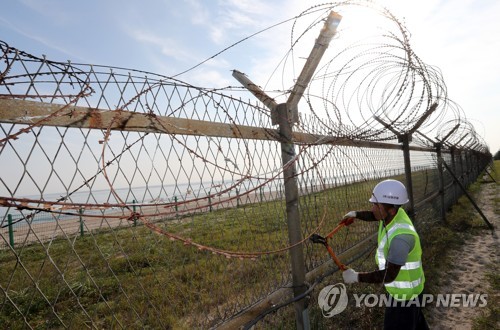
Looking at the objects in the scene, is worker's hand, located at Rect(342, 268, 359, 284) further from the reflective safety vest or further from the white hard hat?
the white hard hat

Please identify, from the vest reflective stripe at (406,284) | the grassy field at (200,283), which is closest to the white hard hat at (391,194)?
the grassy field at (200,283)

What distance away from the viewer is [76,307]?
498 cm

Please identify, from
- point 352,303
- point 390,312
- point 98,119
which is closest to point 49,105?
point 98,119

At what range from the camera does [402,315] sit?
3127 mm

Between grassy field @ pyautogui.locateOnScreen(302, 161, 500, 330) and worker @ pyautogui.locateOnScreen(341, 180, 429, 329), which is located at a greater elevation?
worker @ pyautogui.locateOnScreen(341, 180, 429, 329)

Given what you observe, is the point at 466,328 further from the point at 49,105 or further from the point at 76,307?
the point at 76,307

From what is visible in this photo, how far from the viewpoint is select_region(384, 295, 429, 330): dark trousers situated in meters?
3.11

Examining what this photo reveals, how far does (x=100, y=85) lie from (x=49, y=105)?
328mm

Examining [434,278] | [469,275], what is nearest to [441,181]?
[469,275]

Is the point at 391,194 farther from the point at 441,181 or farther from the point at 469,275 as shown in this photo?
the point at 441,181

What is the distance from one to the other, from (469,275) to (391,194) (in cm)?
369

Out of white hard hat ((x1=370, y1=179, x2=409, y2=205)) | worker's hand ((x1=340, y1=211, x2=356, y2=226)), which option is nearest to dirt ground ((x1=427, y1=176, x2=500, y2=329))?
worker's hand ((x1=340, y1=211, x2=356, y2=226))

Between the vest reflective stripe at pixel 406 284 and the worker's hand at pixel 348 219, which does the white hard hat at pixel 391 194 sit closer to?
the worker's hand at pixel 348 219

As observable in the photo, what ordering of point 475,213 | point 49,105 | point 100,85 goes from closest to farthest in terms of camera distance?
point 49,105
point 100,85
point 475,213
